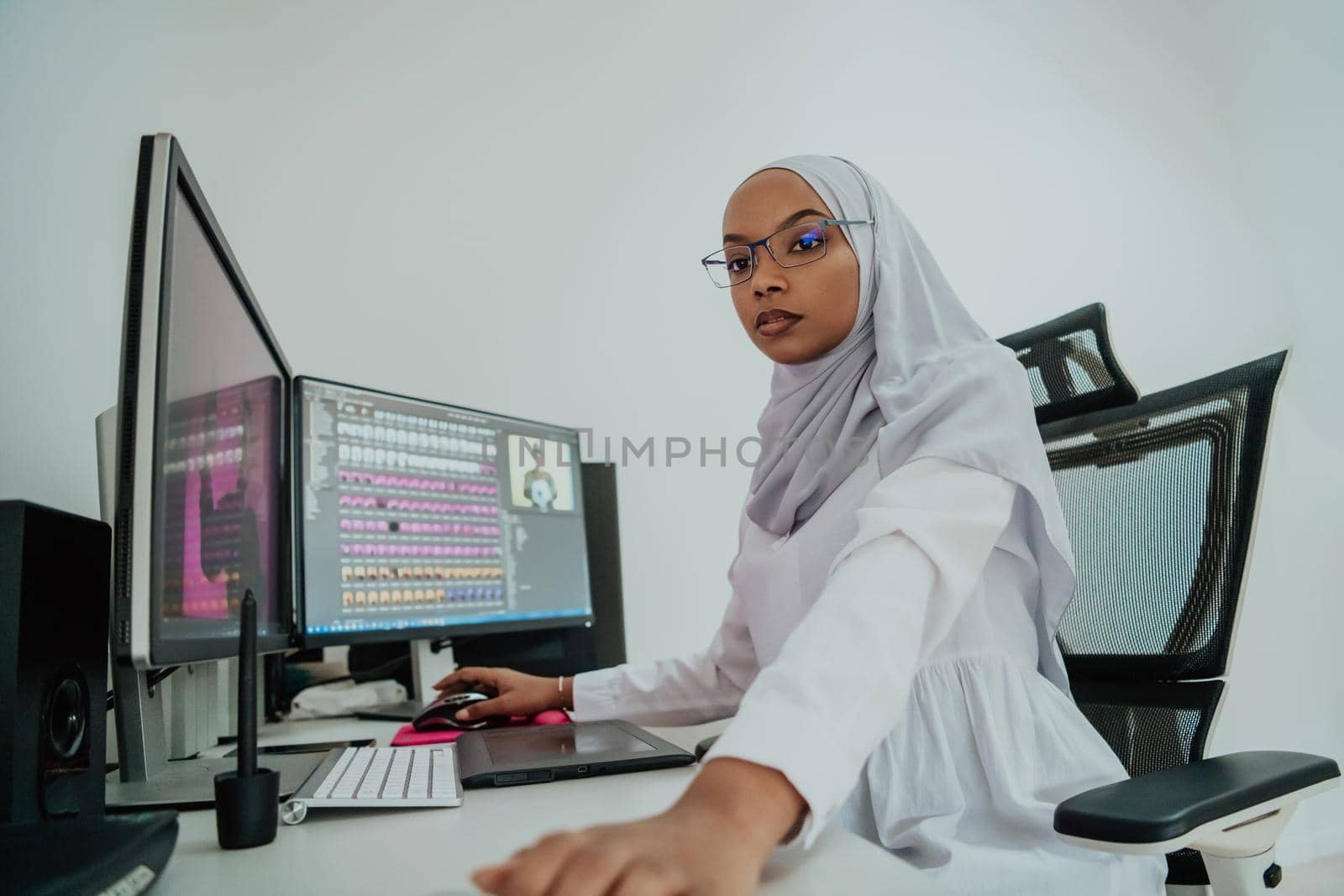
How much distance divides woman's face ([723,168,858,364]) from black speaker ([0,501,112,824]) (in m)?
0.63

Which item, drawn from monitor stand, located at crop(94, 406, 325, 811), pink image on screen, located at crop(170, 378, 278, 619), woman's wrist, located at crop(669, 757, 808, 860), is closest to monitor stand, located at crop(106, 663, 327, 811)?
monitor stand, located at crop(94, 406, 325, 811)

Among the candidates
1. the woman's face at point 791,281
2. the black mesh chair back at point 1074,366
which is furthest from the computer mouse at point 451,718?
the black mesh chair back at point 1074,366

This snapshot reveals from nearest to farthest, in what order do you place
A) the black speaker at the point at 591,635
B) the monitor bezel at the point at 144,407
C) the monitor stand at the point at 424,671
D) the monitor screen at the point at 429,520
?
the monitor bezel at the point at 144,407
the monitor screen at the point at 429,520
the monitor stand at the point at 424,671
the black speaker at the point at 591,635

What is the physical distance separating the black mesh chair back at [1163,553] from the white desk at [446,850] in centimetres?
58

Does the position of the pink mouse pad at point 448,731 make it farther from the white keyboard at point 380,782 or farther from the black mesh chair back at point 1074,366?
the black mesh chair back at point 1074,366

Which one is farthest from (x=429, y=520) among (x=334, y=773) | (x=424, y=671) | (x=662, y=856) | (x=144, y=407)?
(x=662, y=856)

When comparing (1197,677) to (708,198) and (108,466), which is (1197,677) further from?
(708,198)

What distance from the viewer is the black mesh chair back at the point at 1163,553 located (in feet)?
3.16

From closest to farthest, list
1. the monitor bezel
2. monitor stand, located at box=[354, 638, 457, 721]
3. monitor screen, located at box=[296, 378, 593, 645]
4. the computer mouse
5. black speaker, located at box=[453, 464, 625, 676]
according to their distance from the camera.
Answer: the monitor bezel < the computer mouse < monitor screen, located at box=[296, 378, 593, 645] < monitor stand, located at box=[354, 638, 457, 721] < black speaker, located at box=[453, 464, 625, 676]

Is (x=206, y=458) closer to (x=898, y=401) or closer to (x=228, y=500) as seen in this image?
(x=228, y=500)

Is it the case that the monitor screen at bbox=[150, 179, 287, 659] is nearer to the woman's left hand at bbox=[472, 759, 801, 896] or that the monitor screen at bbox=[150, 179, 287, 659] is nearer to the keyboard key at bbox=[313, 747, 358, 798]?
the keyboard key at bbox=[313, 747, 358, 798]

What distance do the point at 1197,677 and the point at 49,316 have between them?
4.76 feet

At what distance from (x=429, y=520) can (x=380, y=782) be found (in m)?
0.67

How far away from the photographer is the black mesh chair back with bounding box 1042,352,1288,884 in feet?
3.16
